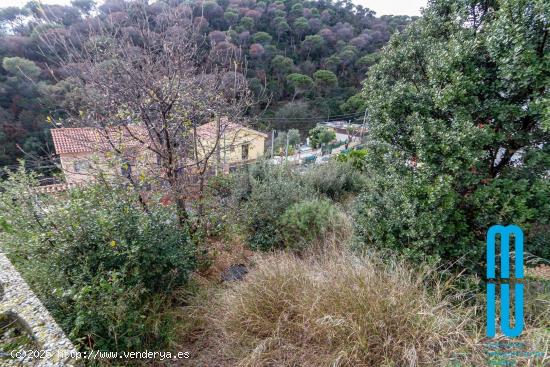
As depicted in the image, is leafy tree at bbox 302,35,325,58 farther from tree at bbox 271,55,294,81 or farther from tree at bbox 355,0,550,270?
tree at bbox 355,0,550,270

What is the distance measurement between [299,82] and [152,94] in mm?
21610

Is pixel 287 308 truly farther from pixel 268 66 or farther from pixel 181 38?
pixel 268 66

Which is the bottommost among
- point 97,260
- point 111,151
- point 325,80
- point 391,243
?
point 391,243

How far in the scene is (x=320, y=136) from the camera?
20062 millimetres

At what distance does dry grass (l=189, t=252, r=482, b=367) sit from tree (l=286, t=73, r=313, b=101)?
22119 millimetres

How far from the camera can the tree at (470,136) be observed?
1913mm

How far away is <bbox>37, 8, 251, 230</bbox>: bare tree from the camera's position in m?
2.87

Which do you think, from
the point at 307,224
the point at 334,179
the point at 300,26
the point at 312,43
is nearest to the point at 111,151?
the point at 307,224

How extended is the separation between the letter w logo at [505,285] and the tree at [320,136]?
1845cm

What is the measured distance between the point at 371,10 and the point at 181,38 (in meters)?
38.0

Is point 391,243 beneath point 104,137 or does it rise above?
beneath

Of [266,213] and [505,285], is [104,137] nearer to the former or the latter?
[266,213]

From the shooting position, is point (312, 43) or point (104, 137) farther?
point (312, 43)

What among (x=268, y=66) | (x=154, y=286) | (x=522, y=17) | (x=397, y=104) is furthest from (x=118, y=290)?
(x=268, y=66)
